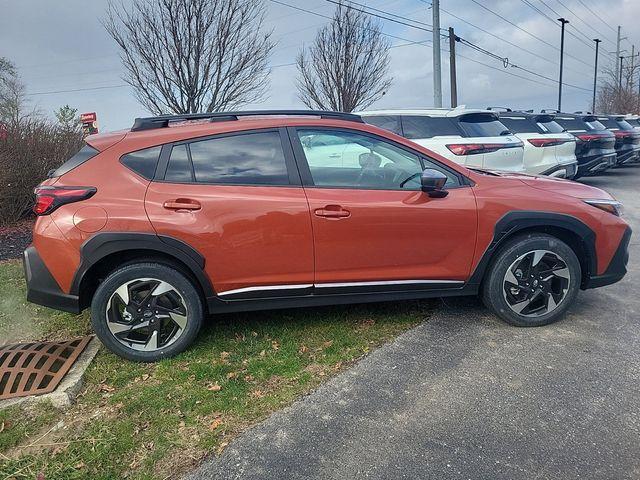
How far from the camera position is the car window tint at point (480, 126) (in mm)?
7562

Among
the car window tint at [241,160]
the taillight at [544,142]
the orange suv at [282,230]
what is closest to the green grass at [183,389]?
the orange suv at [282,230]

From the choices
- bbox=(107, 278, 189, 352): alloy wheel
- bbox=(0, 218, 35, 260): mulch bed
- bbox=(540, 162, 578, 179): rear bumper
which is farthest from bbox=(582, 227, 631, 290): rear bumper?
bbox=(0, 218, 35, 260): mulch bed

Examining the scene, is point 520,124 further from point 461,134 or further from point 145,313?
point 145,313

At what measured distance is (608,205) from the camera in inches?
157

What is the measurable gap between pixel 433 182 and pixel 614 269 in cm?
178

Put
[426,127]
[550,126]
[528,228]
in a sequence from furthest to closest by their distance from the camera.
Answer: [550,126], [426,127], [528,228]

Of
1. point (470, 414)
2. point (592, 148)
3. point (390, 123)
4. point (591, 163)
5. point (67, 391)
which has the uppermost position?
point (390, 123)

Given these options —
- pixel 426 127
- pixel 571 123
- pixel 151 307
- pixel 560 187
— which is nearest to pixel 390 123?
pixel 426 127

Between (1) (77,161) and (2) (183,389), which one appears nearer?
(2) (183,389)

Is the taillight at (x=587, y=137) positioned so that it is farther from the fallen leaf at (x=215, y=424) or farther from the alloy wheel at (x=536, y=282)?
the fallen leaf at (x=215, y=424)

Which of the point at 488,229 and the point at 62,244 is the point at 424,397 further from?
the point at 62,244

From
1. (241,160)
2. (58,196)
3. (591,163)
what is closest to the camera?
(58,196)

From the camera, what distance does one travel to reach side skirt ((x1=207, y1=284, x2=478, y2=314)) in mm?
3496

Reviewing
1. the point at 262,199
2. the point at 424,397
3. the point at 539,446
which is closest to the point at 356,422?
the point at 424,397
